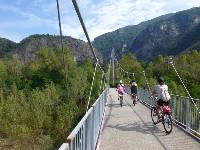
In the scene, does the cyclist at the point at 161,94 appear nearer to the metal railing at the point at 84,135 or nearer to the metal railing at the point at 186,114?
the metal railing at the point at 186,114

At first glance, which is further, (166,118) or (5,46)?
(5,46)

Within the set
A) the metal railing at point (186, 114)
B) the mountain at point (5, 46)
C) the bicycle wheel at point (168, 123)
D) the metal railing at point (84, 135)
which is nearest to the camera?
the metal railing at point (84, 135)

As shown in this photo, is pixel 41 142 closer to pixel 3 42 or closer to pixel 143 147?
pixel 143 147

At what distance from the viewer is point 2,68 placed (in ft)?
349

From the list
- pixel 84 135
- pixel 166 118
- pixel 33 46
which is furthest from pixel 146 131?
pixel 33 46

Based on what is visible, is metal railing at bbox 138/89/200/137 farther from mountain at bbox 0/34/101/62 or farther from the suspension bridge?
mountain at bbox 0/34/101/62

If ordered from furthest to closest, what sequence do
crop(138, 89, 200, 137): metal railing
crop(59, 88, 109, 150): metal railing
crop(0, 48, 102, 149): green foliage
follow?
crop(0, 48, 102, 149): green foliage → crop(138, 89, 200, 137): metal railing → crop(59, 88, 109, 150): metal railing

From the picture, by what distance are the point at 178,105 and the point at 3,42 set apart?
186 m

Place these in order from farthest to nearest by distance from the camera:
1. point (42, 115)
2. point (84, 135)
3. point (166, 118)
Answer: point (42, 115)
point (166, 118)
point (84, 135)

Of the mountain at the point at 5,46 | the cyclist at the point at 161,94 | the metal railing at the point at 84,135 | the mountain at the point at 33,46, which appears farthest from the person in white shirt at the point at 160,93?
the mountain at the point at 5,46

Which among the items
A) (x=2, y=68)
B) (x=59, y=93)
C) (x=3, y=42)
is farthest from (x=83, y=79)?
(x=3, y=42)

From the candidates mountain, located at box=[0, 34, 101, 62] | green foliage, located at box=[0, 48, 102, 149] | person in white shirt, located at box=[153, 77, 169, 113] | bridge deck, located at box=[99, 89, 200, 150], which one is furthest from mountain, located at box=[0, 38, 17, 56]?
person in white shirt, located at box=[153, 77, 169, 113]

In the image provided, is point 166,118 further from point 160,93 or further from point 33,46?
point 33,46

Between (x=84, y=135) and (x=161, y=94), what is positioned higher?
(x=161, y=94)
